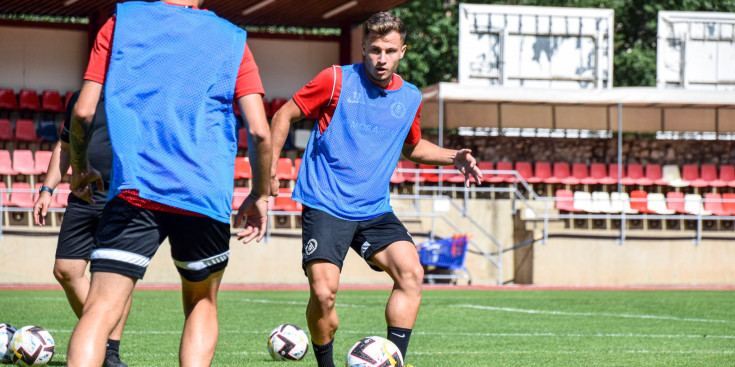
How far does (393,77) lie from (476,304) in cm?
781

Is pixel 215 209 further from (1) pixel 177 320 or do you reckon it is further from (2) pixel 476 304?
(2) pixel 476 304

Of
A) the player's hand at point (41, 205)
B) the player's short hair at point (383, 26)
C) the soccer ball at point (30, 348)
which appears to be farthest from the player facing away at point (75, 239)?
the player's short hair at point (383, 26)

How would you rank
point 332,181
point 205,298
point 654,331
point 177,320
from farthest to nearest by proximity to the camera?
point 177,320 < point 654,331 < point 332,181 < point 205,298

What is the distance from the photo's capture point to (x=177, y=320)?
34.8 feet

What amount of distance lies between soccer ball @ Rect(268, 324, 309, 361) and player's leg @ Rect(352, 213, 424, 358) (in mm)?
1272

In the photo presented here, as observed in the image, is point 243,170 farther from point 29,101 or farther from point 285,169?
point 29,101

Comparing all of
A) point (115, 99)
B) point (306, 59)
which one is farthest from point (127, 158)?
point (306, 59)

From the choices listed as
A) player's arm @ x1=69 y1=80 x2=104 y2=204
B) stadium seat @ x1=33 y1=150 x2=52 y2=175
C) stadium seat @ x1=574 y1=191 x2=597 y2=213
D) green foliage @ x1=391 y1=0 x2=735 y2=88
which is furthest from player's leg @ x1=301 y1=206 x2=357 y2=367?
green foliage @ x1=391 y1=0 x2=735 y2=88

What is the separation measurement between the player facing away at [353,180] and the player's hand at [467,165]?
437 millimetres

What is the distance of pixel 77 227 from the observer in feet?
19.7

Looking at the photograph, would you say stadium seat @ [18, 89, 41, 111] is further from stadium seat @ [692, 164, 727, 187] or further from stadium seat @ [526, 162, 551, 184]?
stadium seat @ [692, 164, 727, 187]

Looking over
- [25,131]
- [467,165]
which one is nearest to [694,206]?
[25,131]

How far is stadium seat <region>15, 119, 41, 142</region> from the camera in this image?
864 inches

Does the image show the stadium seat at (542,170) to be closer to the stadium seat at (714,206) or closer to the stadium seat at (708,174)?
the stadium seat at (714,206)
